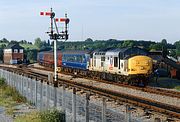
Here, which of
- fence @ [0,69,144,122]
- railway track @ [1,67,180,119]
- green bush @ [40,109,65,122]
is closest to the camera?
fence @ [0,69,144,122]

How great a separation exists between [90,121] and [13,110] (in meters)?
9.76

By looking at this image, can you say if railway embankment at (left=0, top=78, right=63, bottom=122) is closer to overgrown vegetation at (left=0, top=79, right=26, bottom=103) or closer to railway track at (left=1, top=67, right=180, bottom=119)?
overgrown vegetation at (left=0, top=79, right=26, bottom=103)

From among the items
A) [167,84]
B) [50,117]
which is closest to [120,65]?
[167,84]

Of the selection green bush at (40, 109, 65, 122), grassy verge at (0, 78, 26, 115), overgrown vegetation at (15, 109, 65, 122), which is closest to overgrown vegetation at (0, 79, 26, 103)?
grassy verge at (0, 78, 26, 115)

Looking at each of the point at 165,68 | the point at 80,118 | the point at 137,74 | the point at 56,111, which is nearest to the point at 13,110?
the point at 56,111

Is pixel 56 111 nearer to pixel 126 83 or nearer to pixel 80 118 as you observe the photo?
pixel 80 118

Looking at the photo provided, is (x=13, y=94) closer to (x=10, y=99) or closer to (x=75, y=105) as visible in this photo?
(x=10, y=99)

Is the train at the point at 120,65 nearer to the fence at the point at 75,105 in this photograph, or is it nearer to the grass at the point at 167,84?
the grass at the point at 167,84

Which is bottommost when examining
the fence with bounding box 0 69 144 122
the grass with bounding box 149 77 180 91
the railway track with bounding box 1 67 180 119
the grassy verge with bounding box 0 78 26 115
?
the grass with bounding box 149 77 180 91

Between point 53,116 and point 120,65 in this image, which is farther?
point 120,65

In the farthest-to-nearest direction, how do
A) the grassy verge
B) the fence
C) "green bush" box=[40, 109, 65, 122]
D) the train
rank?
the train
the grassy verge
"green bush" box=[40, 109, 65, 122]
the fence

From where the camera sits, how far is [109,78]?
36.2 metres

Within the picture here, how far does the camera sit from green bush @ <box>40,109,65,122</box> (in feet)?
41.5

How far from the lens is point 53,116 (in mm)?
12656
